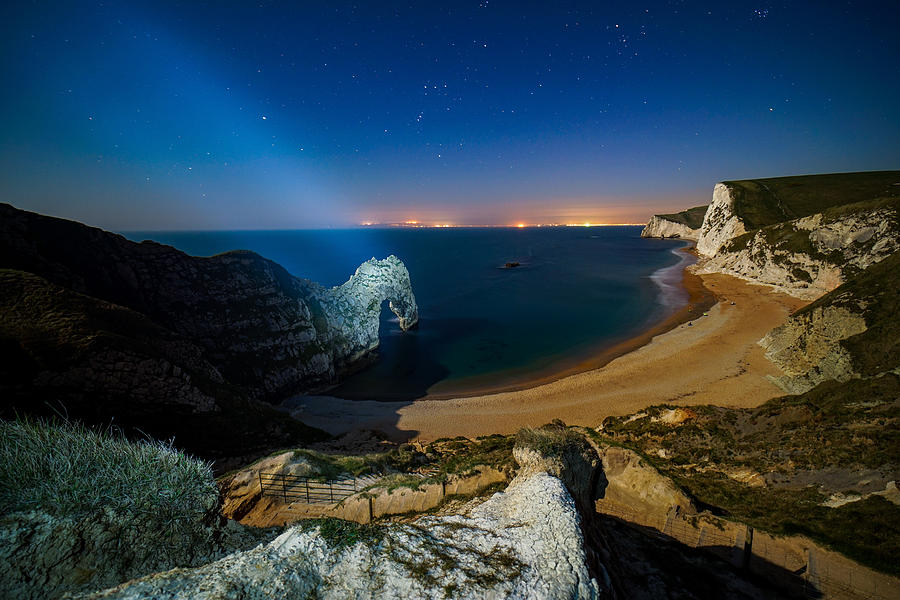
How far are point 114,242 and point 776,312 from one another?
223ft

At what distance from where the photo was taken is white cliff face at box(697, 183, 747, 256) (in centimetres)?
7281

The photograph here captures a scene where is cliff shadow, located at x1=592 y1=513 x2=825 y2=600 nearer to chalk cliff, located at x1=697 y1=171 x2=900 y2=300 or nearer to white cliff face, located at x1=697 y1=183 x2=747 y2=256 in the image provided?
chalk cliff, located at x1=697 y1=171 x2=900 y2=300

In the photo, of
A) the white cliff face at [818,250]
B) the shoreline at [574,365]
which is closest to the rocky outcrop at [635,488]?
the shoreline at [574,365]

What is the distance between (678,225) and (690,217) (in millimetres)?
5891

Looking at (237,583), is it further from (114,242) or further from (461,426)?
(114,242)

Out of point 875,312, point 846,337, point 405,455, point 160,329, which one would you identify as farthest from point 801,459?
point 160,329

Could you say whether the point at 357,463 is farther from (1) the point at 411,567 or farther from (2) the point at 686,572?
(2) the point at 686,572

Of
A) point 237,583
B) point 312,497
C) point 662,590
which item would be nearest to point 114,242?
point 312,497

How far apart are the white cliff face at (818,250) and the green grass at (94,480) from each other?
212 ft

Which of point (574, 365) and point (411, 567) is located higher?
point (411, 567)

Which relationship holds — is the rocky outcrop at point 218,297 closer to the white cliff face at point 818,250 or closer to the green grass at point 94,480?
the green grass at point 94,480

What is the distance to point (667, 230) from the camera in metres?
172

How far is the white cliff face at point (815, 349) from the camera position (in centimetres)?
1942

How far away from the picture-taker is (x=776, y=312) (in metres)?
40.1
